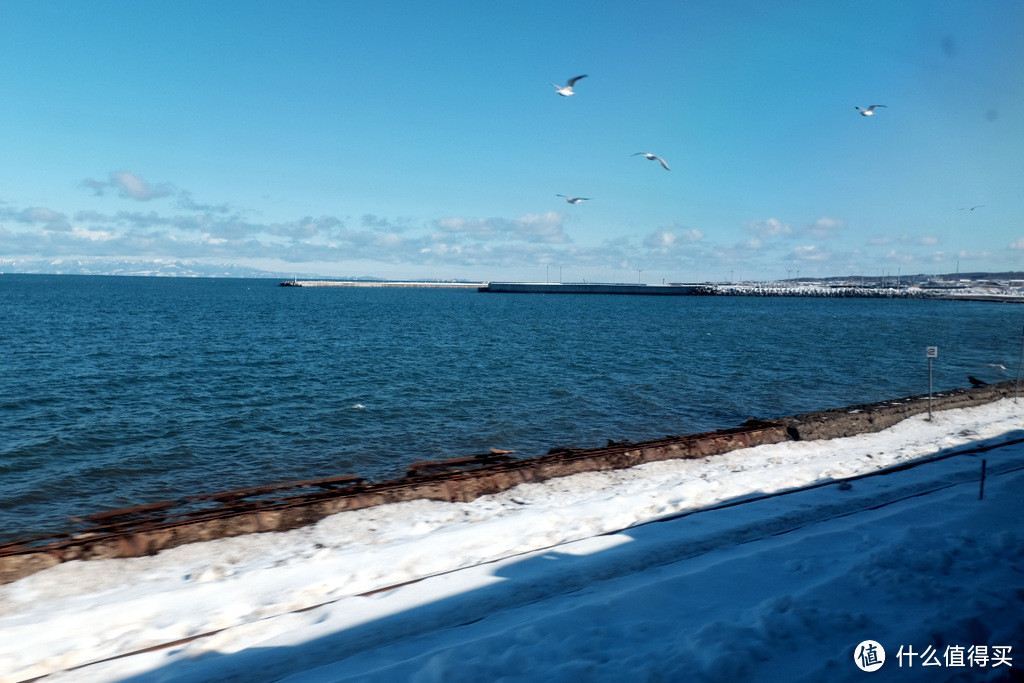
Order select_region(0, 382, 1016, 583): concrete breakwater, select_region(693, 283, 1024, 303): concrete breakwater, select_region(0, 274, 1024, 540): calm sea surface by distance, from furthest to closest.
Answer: select_region(693, 283, 1024, 303): concrete breakwater, select_region(0, 274, 1024, 540): calm sea surface, select_region(0, 382, 1016, 583): concrete breakwater

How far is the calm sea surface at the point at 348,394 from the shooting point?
16.3 metres

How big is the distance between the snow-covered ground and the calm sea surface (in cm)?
663

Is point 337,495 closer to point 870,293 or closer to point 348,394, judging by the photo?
point 348,394

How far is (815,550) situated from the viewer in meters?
8.19

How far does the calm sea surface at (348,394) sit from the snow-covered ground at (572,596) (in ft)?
21.8

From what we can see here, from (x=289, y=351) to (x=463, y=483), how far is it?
33.3 metres

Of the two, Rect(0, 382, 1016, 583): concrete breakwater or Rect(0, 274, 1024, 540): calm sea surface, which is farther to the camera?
Rect(0, 274, 1024, 540): calm sea surface

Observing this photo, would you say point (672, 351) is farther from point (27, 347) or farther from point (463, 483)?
point (27, 347)

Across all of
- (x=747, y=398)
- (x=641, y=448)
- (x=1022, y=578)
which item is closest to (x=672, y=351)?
(x=747, y=398)

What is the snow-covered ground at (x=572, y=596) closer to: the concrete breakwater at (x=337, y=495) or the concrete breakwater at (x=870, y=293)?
the concrete breakwater at (x=337, y=495)

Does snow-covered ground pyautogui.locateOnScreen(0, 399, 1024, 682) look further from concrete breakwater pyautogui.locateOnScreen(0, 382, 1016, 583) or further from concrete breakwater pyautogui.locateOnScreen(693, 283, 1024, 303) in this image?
concrete breakwater pyautogui.locateOnScreen(693, 283, 1024, 303)

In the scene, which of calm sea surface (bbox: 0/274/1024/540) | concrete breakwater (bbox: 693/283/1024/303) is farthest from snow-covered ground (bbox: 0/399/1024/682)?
concrete breakwater (bbox: 693/283/1024/303)

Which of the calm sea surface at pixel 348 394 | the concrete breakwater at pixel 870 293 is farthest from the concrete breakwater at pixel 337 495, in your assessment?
the concrete breakwater at pixel 870 293

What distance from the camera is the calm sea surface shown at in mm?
16312
